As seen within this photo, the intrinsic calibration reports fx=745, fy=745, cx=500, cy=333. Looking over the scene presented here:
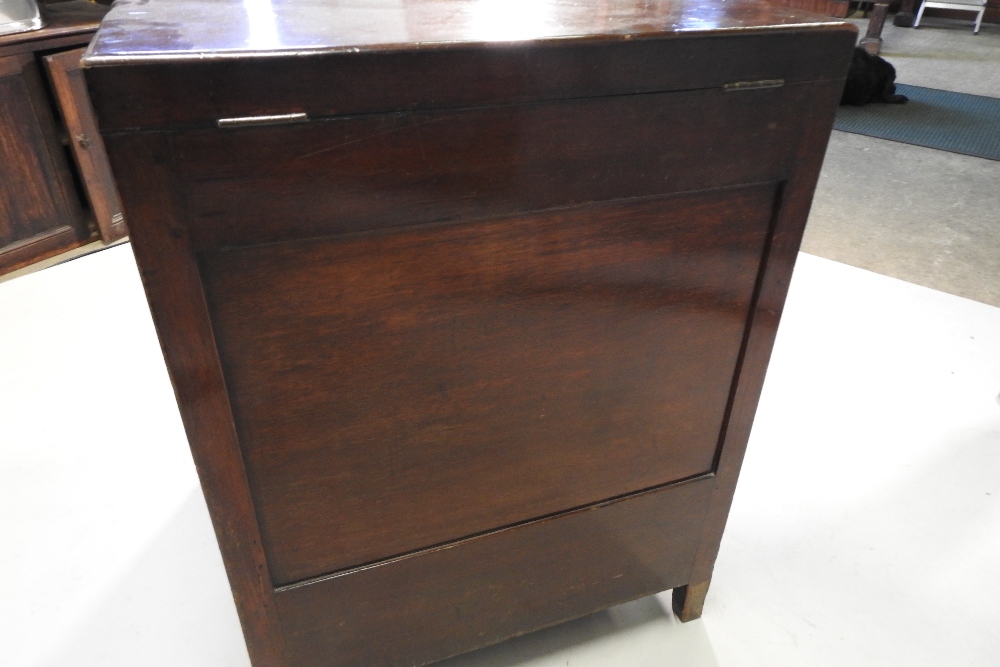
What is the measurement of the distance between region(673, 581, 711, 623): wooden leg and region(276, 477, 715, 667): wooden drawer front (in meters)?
0.06

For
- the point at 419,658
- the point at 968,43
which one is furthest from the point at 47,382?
the point at 968,43

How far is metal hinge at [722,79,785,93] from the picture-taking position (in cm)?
71

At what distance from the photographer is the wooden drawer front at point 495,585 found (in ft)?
2.99

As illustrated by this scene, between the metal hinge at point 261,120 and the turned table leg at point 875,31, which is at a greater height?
the metal hinge at point 261,120

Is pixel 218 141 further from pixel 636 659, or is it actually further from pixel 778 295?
pixel 636 659

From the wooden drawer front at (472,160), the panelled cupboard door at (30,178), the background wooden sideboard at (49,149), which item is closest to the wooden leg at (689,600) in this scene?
the wooden drawer front at (472,160)

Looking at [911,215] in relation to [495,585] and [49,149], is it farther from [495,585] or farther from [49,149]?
[49,149]

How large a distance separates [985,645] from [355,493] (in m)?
1.01

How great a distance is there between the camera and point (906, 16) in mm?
5711

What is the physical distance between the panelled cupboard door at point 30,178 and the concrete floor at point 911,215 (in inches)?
92.4

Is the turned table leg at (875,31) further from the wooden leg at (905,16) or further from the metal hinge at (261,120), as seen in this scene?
the metal hinge at (261,120)

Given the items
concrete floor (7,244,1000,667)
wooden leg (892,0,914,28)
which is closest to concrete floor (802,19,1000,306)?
concrete floor (7,244,1000,667)

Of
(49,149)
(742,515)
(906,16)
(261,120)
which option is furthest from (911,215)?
(906,16)

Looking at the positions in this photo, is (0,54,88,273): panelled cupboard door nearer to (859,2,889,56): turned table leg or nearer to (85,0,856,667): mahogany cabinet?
(85,0,856,667): mahogany cabinet
